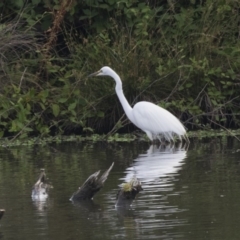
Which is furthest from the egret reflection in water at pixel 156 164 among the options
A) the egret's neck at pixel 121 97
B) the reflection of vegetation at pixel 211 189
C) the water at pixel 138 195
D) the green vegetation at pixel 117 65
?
the green vegetation at pixel 117 65

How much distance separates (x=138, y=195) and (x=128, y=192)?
747 mm

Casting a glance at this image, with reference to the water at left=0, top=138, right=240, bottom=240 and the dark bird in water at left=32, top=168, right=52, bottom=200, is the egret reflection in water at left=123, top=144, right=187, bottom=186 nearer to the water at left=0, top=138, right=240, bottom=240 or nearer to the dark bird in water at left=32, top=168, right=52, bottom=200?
the water at left=0, top=138, right=240, bottom=240

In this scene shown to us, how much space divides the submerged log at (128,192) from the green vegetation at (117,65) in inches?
259

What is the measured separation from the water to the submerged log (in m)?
0.08

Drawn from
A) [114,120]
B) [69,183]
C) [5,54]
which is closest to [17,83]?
[5,54]

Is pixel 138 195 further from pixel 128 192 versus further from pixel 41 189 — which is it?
pixel 41 189

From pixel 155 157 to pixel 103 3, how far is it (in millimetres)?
5330

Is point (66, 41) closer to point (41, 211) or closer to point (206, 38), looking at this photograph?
point (206, 38)

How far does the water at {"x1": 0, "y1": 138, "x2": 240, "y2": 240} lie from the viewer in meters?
7.37

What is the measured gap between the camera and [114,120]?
625 inches

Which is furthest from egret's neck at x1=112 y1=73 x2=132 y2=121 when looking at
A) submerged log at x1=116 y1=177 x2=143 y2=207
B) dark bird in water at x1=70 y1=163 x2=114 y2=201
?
submerged log at x1=116 y1=177 x2=143 y2=207

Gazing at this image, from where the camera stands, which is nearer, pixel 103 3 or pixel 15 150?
pixel 15 150

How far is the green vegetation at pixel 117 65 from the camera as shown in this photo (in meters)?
15.5

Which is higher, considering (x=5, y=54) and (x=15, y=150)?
(x=5, y=54)
